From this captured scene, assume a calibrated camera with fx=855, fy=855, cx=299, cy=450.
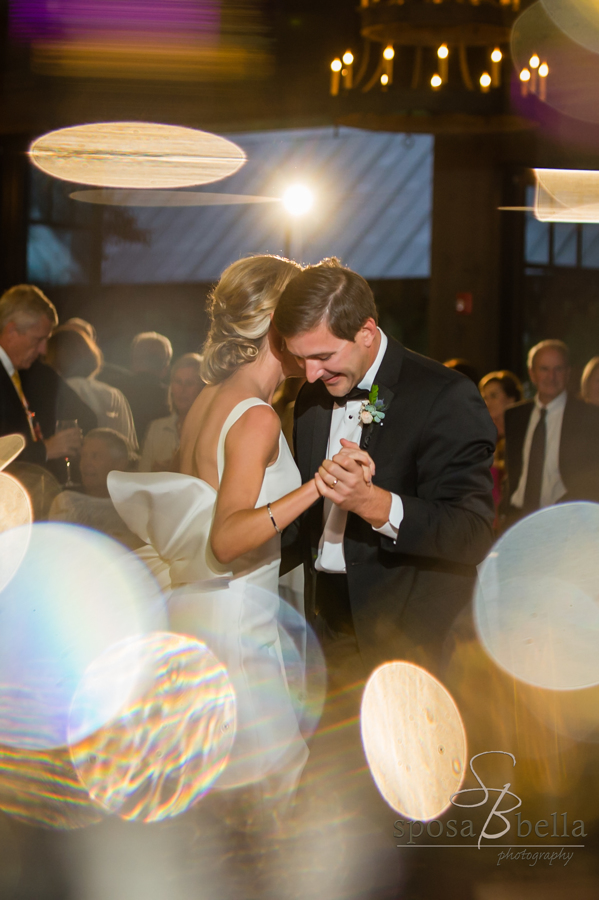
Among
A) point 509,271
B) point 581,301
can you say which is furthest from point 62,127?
point 581,301

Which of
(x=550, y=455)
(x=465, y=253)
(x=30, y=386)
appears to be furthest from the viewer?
(x=465, y=253)

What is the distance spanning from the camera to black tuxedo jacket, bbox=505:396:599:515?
4199mm

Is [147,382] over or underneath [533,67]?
underneath

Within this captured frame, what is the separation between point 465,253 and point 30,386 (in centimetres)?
501

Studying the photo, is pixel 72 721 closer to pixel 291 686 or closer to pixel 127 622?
pixel 127 622

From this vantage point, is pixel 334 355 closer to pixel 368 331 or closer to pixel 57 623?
pixel 368 331

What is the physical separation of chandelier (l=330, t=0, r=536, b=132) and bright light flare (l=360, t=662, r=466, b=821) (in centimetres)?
259

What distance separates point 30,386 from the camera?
409 centimetres

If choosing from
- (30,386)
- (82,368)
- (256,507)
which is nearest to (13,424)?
(30,386)

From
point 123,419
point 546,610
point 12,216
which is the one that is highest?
point 12,216

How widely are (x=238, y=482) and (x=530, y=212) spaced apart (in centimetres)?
677

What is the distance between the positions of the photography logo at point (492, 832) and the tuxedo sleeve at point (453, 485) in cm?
95

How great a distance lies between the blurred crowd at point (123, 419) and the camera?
12.4 ft

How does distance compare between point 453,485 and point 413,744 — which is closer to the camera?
point 453,485
